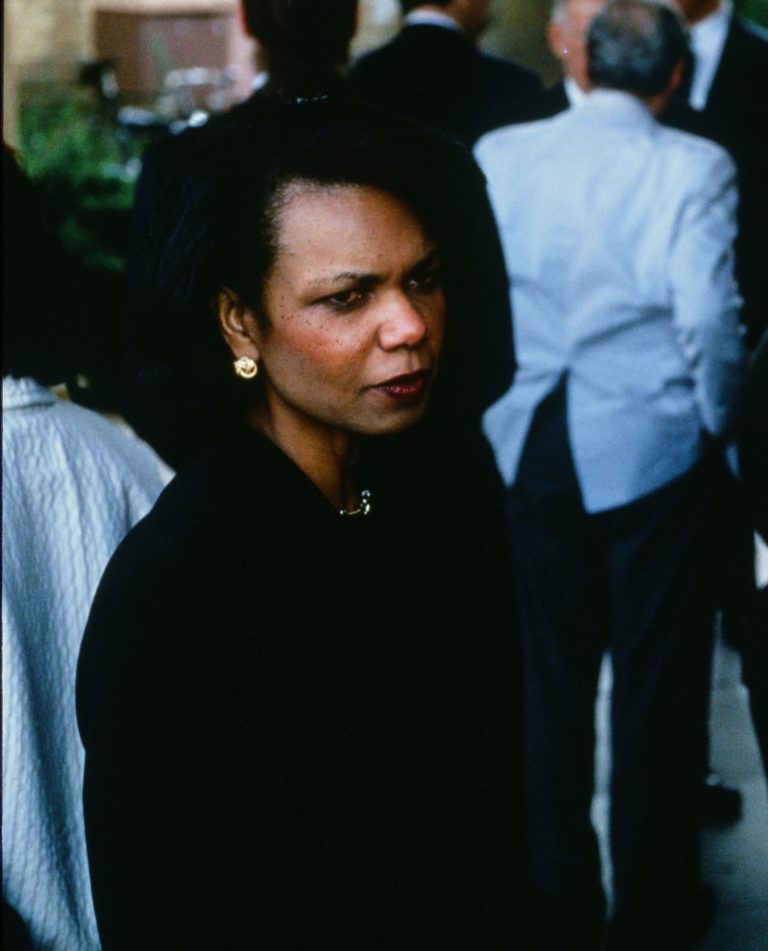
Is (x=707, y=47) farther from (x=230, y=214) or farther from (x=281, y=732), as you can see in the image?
(x=281, y=732)

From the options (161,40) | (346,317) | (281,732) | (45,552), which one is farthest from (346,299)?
(161,40)

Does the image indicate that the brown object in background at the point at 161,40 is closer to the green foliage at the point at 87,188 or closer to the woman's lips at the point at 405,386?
the green foliage at the point at 87,188

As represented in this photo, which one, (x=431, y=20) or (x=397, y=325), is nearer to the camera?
(x=397, y=325)

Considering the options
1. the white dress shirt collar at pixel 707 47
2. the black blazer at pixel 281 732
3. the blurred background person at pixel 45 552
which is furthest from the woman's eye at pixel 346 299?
the white dress shirt collar at pixel 707 47

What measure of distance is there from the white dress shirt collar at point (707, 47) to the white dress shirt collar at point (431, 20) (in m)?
0.80

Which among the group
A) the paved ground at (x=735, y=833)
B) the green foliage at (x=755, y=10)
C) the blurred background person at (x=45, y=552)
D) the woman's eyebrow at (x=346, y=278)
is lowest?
the paved ground at (x=735, y=833)

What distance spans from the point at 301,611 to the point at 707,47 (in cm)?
351

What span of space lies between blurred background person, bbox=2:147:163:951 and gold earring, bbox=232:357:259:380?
0.60 metres

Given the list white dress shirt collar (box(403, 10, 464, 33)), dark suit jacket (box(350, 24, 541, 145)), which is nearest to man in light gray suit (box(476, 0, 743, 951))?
dark suit jacket (box(350, 24, 541, 145))

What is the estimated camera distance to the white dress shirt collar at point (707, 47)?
4340mm

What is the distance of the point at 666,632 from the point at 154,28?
55.5 feet

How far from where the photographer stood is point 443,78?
14.3 feet

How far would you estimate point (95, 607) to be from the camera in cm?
157

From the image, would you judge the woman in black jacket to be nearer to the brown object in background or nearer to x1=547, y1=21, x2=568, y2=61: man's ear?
x1=547, y1=21, x2=568, y2=61: man's ear
